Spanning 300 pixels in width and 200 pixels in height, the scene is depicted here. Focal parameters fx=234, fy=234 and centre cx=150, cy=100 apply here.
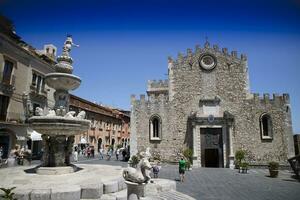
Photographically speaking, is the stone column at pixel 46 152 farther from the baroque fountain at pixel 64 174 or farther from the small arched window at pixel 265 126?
the small arched window at pixel 265 126

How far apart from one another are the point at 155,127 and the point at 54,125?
56.2 feet

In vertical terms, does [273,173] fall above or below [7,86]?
below

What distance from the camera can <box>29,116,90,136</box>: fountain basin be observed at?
870 cm

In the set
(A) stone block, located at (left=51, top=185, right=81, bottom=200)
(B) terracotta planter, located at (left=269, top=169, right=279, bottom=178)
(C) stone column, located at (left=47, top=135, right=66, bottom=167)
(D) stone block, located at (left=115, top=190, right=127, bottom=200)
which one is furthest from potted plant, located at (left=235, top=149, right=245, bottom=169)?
(A) stone block, located at (left=51, top=185, right=81, bottom=200)

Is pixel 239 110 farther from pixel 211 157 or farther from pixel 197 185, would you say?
pixel 197 185

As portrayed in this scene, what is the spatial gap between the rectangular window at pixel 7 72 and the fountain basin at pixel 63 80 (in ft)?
51.1

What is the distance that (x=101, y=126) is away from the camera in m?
48.1

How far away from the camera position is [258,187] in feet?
42.9

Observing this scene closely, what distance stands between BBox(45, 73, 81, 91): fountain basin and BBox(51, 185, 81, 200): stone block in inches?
189

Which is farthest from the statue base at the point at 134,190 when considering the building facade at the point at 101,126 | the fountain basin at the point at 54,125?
the building facade at the point at 101,126

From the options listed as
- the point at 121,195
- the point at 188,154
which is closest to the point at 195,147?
the point at 188,154

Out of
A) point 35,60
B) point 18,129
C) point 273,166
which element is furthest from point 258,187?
point 35,60

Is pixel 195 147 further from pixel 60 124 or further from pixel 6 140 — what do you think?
pixel 6 140

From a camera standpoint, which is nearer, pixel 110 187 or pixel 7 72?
pixel 110 187
